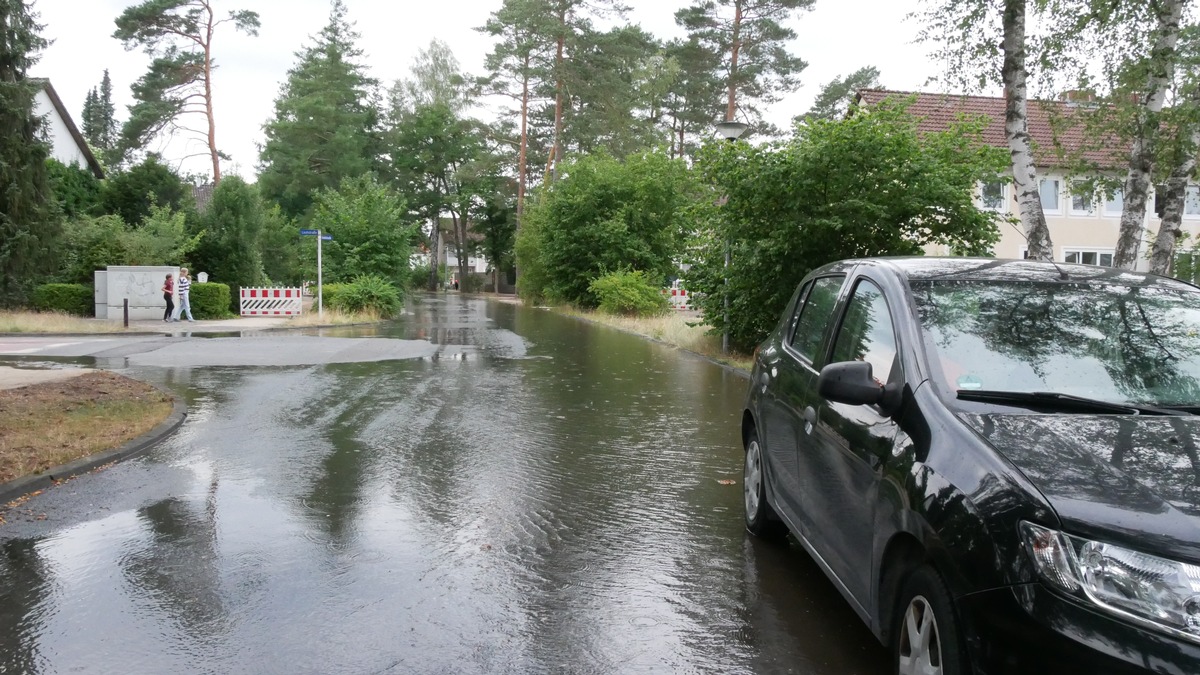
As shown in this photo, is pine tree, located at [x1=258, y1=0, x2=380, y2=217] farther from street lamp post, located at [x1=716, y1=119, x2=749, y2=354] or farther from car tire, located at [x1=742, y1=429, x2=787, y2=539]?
car tire, located at [x1=742, y1=429, x2=787, y2=539]

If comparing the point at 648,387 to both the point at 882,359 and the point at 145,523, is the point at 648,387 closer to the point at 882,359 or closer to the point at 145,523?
the point at 145,523

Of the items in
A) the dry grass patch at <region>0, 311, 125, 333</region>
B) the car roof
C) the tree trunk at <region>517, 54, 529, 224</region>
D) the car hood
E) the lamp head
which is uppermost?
the tree trunk at <region>517, 54, 529, 224</region>

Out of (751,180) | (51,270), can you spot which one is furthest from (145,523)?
(51,270)

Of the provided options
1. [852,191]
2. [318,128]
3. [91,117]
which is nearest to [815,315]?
[852,191]

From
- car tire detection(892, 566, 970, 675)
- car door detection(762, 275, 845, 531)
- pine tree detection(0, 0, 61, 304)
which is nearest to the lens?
car tire detection(892, 566, 970, 675)

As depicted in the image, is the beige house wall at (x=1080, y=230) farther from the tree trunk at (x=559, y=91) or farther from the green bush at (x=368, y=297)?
the green bush at (x=368, y=297)

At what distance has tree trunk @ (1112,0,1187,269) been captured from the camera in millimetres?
11750

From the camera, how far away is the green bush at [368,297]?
31.3 metres

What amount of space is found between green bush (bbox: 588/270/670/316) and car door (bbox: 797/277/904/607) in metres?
27.5

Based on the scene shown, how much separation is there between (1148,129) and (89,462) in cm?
1257

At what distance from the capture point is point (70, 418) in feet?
31.7

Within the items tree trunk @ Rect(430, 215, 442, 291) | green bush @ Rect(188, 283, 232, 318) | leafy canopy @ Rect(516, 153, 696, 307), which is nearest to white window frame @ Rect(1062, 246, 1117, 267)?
leafy canopy @ Rect(516, 153, 696, 307)

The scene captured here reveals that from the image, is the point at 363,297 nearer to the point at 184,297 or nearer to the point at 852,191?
the point at 184,297

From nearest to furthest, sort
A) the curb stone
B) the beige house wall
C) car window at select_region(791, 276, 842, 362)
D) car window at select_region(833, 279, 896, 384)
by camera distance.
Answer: car window at select_region(833, 279, 896, 384), car window at select_region(791, 276, 842, 362), the curb stone, the beige house wall
